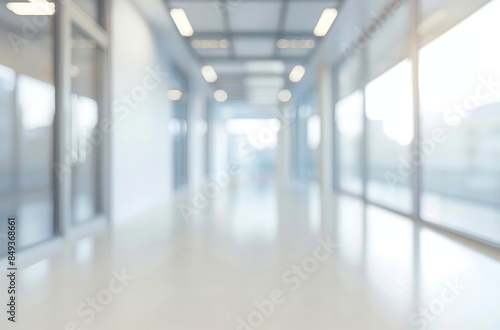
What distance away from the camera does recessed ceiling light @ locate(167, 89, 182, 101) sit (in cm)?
963

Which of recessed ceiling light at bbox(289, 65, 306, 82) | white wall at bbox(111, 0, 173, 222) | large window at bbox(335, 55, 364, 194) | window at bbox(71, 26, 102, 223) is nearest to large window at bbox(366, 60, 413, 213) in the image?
large window at bbox(335, 55, 364, 194)

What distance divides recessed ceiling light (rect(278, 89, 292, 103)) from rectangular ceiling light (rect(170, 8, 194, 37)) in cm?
844

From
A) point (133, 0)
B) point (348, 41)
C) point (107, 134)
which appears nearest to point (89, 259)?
point (107, 134)

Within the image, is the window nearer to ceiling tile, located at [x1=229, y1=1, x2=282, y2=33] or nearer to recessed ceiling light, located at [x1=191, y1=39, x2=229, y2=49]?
ceiling tile, located at [x1=229, y1=1, x2=282, y2=33]

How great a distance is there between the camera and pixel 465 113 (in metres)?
4.76

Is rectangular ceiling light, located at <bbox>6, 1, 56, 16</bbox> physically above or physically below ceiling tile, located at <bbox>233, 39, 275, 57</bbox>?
below

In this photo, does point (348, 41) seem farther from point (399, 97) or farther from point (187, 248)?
point (187, 248)

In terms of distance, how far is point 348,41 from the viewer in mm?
8703

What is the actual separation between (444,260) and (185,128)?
10.5 meters

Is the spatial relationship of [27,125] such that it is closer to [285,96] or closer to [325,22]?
[325,22]

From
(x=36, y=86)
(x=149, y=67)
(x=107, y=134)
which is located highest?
(x=149, y=67)

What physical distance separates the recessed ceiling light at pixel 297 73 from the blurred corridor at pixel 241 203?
1.57m

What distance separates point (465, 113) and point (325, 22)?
4106mm

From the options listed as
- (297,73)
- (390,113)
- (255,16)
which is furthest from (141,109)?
(297,73)
